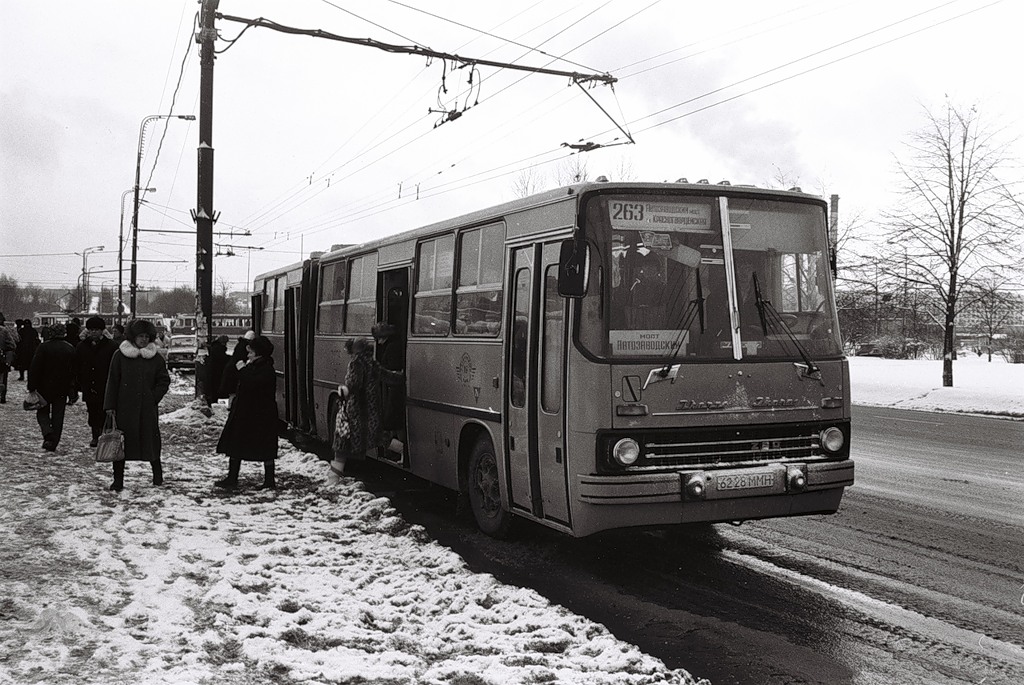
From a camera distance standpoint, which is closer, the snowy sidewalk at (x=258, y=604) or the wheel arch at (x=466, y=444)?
the snowy sidewalk at (x=258, y=604)

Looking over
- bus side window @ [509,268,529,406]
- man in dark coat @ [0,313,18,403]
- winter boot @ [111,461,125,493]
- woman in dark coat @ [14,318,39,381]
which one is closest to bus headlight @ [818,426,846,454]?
bus side window @ [509,268,529,406]

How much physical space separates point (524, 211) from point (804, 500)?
3.18 metres

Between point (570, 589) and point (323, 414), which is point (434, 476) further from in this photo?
point (323, 414)

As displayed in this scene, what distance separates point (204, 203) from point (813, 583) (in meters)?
14.2

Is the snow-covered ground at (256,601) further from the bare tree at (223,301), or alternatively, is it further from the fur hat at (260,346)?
the bare tree at (223,301)

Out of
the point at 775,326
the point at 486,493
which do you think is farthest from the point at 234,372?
the point at 775,326

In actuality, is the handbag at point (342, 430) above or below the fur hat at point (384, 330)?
below

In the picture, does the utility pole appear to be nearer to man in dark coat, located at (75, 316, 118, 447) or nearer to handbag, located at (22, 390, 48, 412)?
man in dark coat, located at (75, 316, 118, 447)

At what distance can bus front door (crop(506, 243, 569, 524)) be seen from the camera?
702cm

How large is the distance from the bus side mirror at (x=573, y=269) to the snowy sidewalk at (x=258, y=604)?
2068 mm

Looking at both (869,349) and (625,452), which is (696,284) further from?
(869,349)

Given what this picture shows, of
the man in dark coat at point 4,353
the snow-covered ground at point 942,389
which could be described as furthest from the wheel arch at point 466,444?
the snow-covered ground at point 942,389

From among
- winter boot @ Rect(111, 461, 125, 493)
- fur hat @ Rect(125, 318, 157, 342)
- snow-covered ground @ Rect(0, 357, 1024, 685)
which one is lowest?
snow-covered ground @ Rect(0, 357, 1024, 685)

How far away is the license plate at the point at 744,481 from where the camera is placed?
6613 mm
